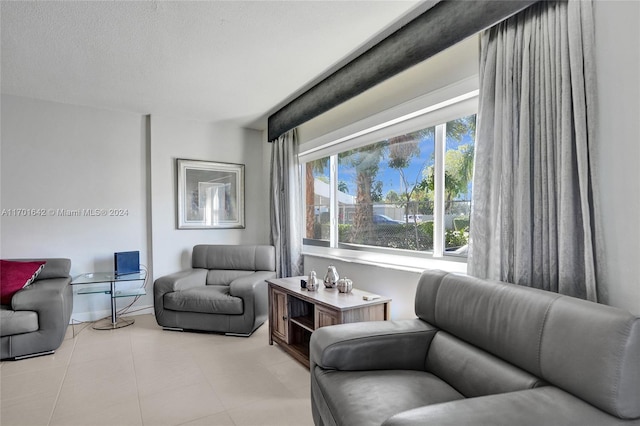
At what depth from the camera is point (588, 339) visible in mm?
1075

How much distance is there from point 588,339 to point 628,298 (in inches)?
17.6

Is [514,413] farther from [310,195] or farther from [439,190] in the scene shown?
[310,195]

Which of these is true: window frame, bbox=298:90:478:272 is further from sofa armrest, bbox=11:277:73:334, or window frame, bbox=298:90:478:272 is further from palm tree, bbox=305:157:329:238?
sofa armrest, bbox=11:277:73:334

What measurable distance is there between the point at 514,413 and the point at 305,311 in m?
2.23

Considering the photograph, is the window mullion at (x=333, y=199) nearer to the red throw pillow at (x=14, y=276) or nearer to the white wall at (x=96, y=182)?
the white wall at (x=96, y=182)

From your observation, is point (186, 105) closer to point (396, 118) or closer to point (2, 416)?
point (396, 118)

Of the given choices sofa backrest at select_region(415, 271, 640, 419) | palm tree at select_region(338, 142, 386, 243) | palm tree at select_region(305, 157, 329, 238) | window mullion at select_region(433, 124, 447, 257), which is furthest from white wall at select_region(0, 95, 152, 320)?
sofa backrest at select_region(415, 271, 640, 419)

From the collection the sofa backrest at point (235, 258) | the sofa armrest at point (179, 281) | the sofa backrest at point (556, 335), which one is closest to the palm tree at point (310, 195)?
the sofa backrest at point (235, 258)

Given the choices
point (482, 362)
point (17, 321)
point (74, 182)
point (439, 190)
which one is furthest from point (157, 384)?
point (74, 182)

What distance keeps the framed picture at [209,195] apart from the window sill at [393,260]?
1.45 meters

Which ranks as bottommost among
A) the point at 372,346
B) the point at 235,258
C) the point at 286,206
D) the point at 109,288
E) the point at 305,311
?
the point at 305,311

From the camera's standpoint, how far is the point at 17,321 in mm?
2695

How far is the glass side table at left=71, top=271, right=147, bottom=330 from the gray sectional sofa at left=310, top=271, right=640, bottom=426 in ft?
8.92

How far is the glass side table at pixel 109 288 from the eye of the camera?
3.35 meters
